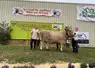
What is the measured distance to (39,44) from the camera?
1997 centimetres

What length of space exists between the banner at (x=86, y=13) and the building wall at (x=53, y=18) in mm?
349

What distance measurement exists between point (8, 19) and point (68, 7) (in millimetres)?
5184

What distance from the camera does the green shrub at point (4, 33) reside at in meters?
25.9

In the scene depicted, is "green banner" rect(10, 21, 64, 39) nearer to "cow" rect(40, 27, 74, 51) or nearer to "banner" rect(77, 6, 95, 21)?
"banner" rect(77, 6, 95, 21)

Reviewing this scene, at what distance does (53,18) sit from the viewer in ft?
88.5

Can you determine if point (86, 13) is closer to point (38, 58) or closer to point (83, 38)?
point (83, 38)

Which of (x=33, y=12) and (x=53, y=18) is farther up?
(x=33, y=12)

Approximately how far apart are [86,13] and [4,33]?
24.1 ft

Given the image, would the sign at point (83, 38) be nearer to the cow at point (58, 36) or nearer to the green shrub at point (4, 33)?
the green shrub at point (4, 33)

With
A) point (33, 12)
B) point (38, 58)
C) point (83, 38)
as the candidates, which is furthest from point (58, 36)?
point (83, 38)

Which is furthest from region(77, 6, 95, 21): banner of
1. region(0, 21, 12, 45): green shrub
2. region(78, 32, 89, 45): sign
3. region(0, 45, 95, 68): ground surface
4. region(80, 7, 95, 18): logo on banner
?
region(0, 45, 95, 68): ground surface

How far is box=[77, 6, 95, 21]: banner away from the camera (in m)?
27.4

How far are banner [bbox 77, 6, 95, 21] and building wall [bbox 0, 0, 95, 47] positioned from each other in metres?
0.35

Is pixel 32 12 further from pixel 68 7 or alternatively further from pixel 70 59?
pixel 70 59
